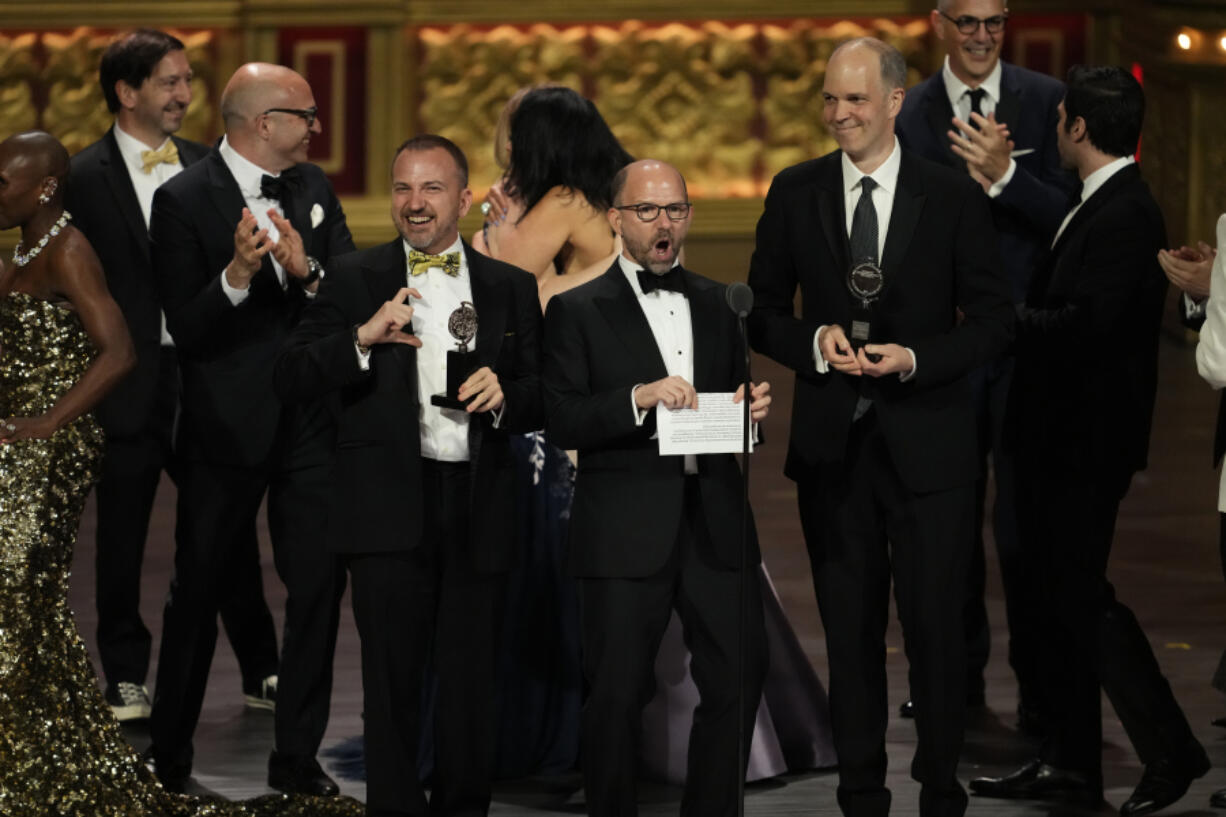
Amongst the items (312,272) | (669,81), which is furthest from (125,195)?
(669,81)

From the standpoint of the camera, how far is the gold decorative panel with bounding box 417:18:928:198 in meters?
12.6

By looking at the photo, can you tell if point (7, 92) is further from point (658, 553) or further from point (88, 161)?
point (658, 553)

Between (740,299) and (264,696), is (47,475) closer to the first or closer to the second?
(264,696)

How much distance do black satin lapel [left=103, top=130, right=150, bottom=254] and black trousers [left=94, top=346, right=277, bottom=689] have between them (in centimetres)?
35

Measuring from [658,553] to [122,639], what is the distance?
216 cm

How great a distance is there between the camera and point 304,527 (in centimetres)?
525

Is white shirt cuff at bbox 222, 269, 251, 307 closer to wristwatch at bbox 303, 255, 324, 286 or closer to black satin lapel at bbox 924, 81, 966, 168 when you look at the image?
wristwatch at bbox 303, 255, 324, 286

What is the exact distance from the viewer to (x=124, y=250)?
5910 mm

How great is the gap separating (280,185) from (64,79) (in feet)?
25.4

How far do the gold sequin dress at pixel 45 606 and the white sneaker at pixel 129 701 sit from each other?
105 cm

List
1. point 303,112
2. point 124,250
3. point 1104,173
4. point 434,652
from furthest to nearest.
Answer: point 124,250, point 303,112, point 1104,173, point 434,652

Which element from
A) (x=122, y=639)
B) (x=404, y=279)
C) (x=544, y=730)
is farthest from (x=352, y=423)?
(x=122, y=639)

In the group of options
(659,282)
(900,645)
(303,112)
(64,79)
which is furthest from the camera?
(64,79)

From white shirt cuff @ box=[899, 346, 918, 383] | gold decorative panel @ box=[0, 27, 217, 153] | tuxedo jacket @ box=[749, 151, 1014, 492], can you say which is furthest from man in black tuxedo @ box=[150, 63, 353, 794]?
gold decorative panel @ box=[0, 27, 217, 153]
